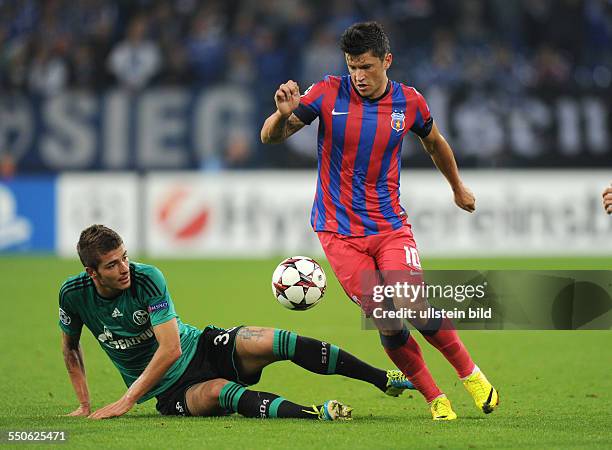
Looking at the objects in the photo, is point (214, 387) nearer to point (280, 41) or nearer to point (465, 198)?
point (465, 198)

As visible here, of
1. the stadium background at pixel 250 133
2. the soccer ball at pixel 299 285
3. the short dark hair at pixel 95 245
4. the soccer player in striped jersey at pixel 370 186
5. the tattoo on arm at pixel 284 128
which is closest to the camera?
the short dark hair at pixel 95 245

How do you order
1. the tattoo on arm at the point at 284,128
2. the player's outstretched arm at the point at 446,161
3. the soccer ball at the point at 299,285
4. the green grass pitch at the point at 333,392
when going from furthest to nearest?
the player's outstretched arm at the point at 446,161 → the soccer ball at the point at 299,285 → the tattoo on arm at the point at 284,128 → the green grass pitch at the point at 333,392

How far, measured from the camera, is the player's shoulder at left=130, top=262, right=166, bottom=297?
5.79 meters

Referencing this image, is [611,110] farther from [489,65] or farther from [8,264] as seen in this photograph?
[8,264]

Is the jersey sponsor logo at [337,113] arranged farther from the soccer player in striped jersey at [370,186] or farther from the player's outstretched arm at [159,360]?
the player's outstretched arm at [159,360]

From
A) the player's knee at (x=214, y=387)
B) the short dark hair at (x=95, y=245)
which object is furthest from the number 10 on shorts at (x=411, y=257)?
the short dark hair at (x=95, y=245)

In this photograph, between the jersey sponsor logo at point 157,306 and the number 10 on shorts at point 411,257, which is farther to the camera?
the number 10 on shorts at point 411,257

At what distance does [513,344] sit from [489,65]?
9.27 meters

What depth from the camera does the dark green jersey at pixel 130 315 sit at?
19.1 feet

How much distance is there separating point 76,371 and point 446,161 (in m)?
2.38

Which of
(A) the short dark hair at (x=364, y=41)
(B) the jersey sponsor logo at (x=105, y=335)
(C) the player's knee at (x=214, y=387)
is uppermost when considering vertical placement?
(A) the short dark hair at (x=364, y=41)

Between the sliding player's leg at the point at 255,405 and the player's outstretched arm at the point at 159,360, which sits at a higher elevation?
the player's outstretched arm at the point at 159,360

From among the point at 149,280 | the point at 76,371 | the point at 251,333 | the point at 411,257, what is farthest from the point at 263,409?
the point at 411,257

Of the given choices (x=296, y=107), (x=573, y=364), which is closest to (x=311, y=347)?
(x=296, y=107)
